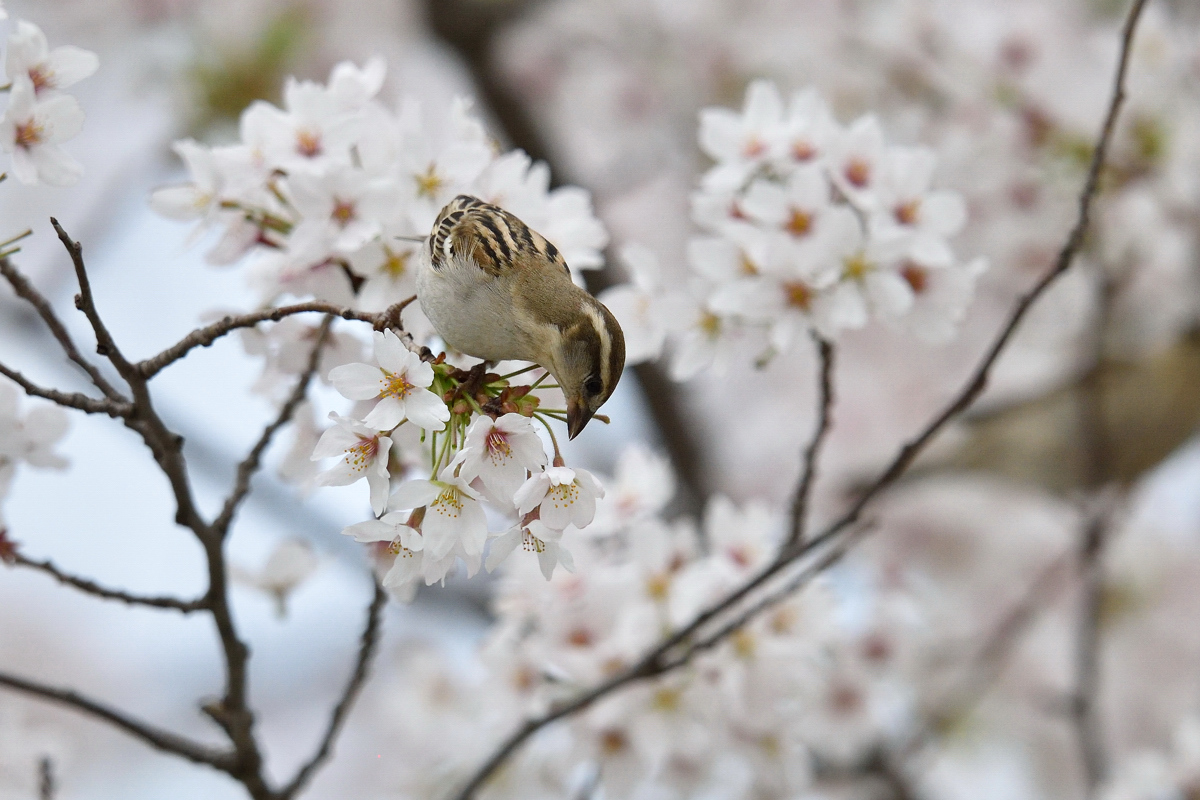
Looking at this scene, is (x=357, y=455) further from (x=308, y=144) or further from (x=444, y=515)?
(x=308, y=144)

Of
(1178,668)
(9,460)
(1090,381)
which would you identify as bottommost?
(1178,668)

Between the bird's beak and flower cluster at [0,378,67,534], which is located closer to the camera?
the bird's beak

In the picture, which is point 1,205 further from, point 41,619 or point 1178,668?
point 1178,668

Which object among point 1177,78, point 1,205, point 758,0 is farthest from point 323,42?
point 1177,78

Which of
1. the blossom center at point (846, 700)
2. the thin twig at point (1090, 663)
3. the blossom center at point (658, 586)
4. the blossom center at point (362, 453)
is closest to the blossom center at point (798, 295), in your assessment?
the blossom center at point (658, 586)

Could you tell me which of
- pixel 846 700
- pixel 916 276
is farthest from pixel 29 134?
pixel 846 700

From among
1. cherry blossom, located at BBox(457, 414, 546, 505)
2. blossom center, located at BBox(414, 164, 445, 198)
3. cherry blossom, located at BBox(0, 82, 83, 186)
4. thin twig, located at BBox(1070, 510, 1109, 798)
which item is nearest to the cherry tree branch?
cherry blossom, located at BBox(457, 414, 546, 505)

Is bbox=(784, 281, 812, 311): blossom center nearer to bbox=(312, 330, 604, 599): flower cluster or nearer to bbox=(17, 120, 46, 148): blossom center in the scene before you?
bbox=(312, 330, 604, 599): flower cluster
